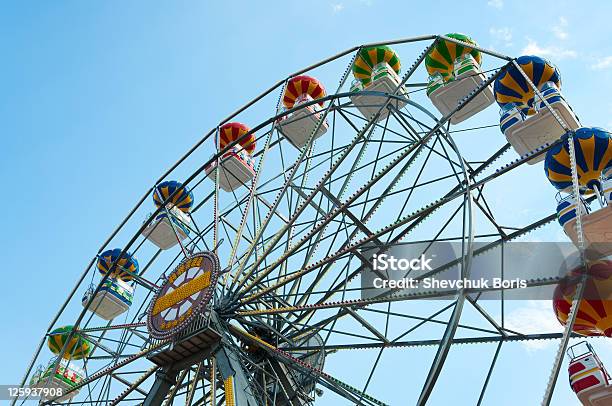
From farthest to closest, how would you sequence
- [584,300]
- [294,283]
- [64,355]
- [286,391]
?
[64,355], [294,283], [286,391], [584,300]

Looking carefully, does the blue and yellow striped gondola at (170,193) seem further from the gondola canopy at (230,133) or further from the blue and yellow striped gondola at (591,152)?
the blue and yellow striped gondola at (591,152)

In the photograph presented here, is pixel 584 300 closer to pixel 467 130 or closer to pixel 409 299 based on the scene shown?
pixel 409 299

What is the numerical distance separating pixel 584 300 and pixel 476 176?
3173 millimetres

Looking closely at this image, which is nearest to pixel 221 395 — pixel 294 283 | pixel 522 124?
pixel 294 283

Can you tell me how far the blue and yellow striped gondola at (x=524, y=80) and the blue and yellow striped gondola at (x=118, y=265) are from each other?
8836 millimetres

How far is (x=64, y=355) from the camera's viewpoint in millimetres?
16500

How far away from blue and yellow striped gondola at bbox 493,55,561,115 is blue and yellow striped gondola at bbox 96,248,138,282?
8836 millimetres

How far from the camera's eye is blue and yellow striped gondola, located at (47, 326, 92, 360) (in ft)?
53.9

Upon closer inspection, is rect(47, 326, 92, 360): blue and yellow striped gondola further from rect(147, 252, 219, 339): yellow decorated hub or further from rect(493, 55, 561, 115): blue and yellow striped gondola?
rect(493, 55, 561, 115): blue and yellow striped gondola

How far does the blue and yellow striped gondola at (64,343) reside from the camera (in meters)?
16.4

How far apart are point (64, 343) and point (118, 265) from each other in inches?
86.1

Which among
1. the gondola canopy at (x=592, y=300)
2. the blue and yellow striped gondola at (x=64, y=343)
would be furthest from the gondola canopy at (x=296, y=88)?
the gondola canopy at (x=592, y=300)

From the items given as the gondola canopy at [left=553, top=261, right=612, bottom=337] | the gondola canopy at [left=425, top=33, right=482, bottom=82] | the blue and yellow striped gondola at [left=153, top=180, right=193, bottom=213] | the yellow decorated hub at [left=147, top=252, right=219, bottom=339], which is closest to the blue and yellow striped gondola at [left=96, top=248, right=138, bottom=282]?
the blue and yellow striped gondola at [left=153, top=180, right=193, bottom=213]

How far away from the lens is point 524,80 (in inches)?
484
